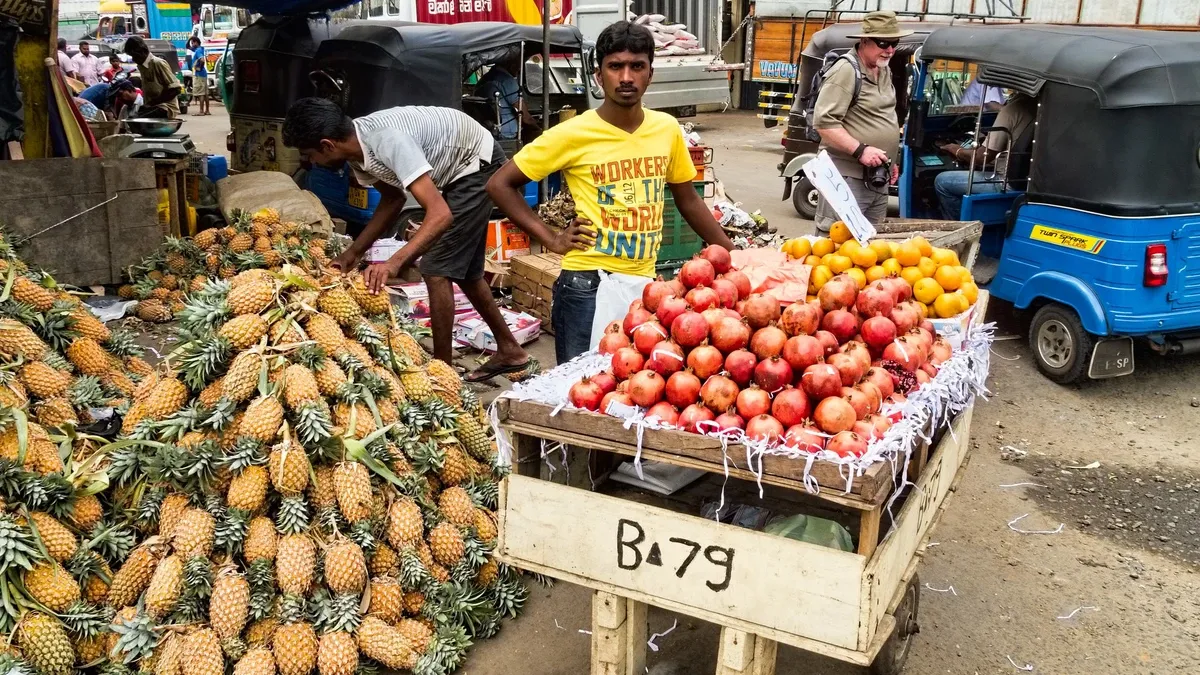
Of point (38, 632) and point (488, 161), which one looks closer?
point (38, 632)

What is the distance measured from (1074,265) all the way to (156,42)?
2828 centimetres

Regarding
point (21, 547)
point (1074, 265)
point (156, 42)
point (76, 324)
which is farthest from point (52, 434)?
point (156, 42)

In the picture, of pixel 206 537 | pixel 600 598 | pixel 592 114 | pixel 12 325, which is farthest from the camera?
pixel 12 325

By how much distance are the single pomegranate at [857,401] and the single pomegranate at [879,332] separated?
398mm

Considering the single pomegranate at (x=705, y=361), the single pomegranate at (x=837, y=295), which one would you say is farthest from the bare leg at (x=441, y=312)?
the single pomegranate at (x=705, y=361)

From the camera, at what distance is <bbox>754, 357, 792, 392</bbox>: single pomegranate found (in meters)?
2.73

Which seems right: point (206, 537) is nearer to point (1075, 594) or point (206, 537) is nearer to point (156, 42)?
point (1075, 594)

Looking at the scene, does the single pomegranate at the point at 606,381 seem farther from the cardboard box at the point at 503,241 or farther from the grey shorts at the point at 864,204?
the cardboard box at the point at 503,241

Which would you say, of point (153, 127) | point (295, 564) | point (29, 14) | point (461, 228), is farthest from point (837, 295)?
point (153, 127)

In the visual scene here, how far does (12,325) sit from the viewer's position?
4418mm

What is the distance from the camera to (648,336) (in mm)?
2947

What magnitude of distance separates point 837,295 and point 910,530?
793 millimetres

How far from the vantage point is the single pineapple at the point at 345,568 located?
10.9 ft

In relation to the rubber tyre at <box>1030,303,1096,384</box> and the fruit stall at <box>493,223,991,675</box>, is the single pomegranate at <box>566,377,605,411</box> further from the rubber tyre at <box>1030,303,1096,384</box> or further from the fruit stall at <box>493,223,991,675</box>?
the rubber tyre at <box>1030,303,1096,384</box>
